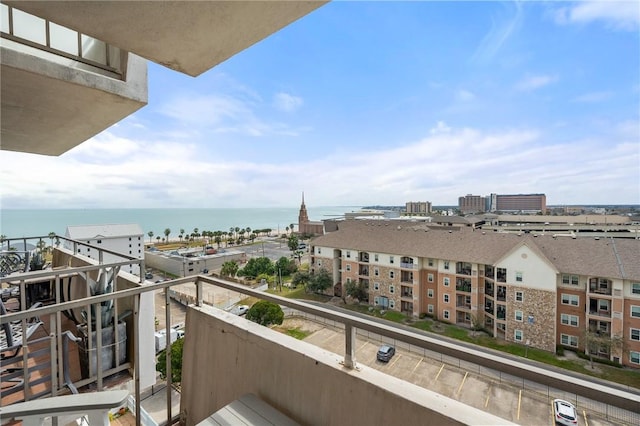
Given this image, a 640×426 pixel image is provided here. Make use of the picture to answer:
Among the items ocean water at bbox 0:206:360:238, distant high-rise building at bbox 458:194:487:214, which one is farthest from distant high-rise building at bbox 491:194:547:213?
ocean water at bbox 0:206:360:238

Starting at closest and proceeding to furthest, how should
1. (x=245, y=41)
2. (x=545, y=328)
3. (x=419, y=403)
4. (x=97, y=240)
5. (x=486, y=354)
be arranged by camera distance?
(x=486, y=354) → (x=419, y=403) → (x=245, y=41) → (x=545, y=328) → (x=97, y=240)

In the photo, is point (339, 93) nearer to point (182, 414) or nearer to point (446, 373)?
point (446, 373)

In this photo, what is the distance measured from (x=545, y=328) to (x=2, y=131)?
18.9 metres

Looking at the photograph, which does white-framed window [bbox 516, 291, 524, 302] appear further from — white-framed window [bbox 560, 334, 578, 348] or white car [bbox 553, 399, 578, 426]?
white car [bbox 553, 399, 578, 426]

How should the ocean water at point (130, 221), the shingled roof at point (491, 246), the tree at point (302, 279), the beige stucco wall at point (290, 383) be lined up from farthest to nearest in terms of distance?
the ocean water at point (130, 221), the tree at point (302, 279), the shingled roof at point (491, 246), the beige stucco wall at point (290, 383)

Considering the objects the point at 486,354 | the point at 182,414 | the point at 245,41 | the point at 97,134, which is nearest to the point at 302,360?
the point at 486,354

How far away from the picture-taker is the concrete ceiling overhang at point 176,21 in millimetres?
1313

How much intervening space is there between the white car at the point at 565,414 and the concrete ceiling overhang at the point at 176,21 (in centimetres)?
1134

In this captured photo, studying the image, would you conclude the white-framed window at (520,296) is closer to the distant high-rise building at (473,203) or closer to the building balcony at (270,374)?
the building balcony at (270,374)

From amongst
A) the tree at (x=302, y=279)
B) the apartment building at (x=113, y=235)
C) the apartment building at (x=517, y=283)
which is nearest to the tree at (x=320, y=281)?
the tree at (x=302, y=279)

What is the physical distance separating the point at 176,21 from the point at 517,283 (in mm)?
17084

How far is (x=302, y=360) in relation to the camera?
4.65 feet

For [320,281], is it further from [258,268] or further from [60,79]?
[60,79]

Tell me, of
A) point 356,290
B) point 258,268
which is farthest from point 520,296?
point 258,268
